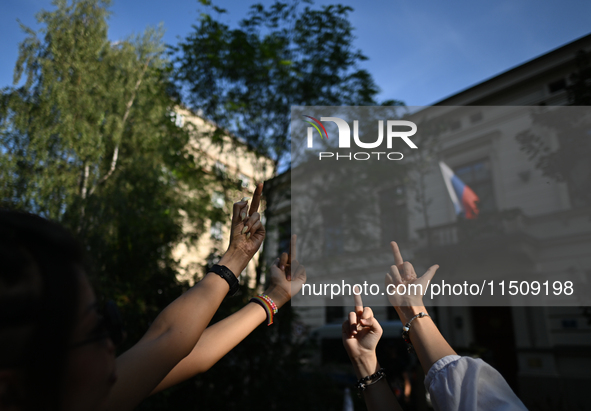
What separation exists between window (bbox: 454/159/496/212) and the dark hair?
1450 centimetres

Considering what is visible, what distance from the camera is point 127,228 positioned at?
7488 mm

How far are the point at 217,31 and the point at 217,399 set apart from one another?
606cm

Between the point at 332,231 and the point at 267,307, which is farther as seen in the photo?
the point at 332,231

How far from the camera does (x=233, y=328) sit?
1.54 metres

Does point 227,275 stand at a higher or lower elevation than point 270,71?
lower

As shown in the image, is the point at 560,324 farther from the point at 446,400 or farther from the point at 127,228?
the point at 446,400

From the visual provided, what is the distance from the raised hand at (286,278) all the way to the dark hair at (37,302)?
3.24 ft

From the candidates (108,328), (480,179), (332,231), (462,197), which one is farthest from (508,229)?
(108,328)

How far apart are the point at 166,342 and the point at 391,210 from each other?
975 centimetres

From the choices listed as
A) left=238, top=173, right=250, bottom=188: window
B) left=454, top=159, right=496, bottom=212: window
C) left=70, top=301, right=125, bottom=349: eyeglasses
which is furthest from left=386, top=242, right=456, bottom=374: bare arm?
left=454, top=159, right=496, bottom=212: window

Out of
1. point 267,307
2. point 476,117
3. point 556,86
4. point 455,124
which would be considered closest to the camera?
point 267,307

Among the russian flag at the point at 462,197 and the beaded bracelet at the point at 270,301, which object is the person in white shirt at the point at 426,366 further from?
the russian flag at the point at 462,197

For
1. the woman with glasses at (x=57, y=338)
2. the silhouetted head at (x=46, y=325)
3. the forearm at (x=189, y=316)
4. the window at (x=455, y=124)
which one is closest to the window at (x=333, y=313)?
the window at (x=455, y=124)

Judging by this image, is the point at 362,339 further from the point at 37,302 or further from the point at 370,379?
the point at 37,302
